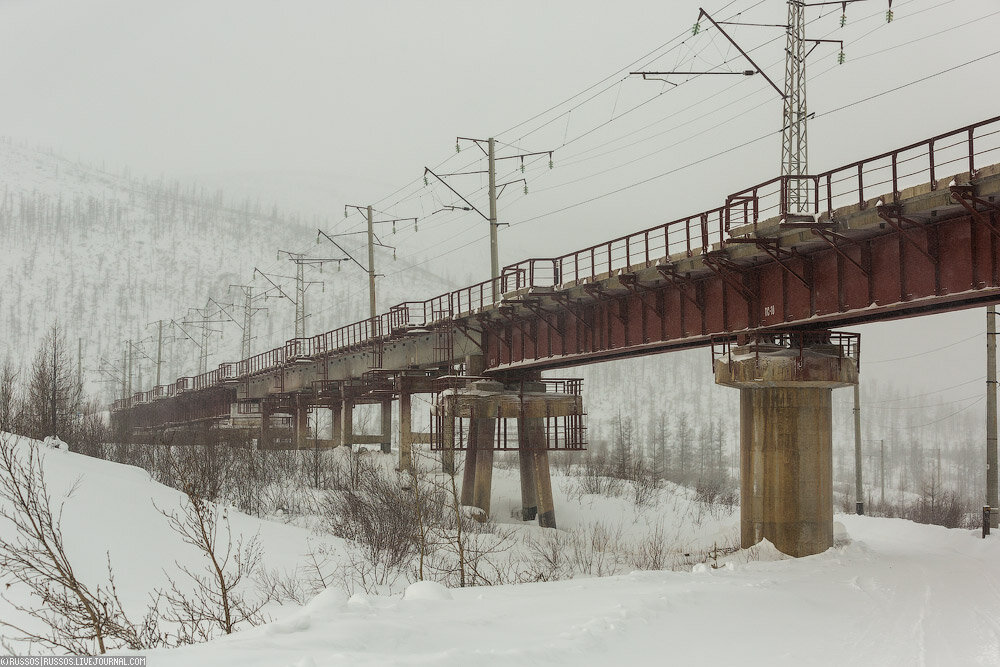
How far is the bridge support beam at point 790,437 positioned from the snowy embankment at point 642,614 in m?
0.86

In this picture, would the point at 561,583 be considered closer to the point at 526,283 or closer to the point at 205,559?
the point at 205,559

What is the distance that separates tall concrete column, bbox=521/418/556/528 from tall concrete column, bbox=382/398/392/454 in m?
22.3

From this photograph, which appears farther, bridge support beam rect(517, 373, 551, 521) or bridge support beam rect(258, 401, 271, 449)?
bridge support beam rect(258, 401, 271, 449)

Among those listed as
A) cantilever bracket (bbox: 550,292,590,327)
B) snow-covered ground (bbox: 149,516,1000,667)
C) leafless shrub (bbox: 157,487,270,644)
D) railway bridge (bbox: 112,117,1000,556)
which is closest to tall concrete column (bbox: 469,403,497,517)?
railway bridge (bbox: 112,117,1000,556)

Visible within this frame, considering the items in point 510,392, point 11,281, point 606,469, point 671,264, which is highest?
point 11,281

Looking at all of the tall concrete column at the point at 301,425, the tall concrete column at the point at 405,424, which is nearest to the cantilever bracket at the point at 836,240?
the tall concrete column at the point at 405,424

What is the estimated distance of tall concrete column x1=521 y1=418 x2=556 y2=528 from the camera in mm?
33844

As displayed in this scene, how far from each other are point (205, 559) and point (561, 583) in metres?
10.2

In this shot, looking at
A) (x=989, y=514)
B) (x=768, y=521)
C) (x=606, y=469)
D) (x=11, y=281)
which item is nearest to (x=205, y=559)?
A: (x=768, y=521)

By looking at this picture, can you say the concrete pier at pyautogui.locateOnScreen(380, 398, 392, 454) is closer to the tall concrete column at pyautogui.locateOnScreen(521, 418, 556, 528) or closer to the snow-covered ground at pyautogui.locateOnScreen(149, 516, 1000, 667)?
the tall concrete column at pyautogui.locateOnScreen(521, 418, 556, 528)

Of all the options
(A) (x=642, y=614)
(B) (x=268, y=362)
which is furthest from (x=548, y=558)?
(B) (x=268, y=362)

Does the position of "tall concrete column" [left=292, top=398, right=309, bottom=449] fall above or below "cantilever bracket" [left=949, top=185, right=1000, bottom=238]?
below

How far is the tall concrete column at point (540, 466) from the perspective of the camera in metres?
33.8

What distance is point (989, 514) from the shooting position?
2472 centimetres
